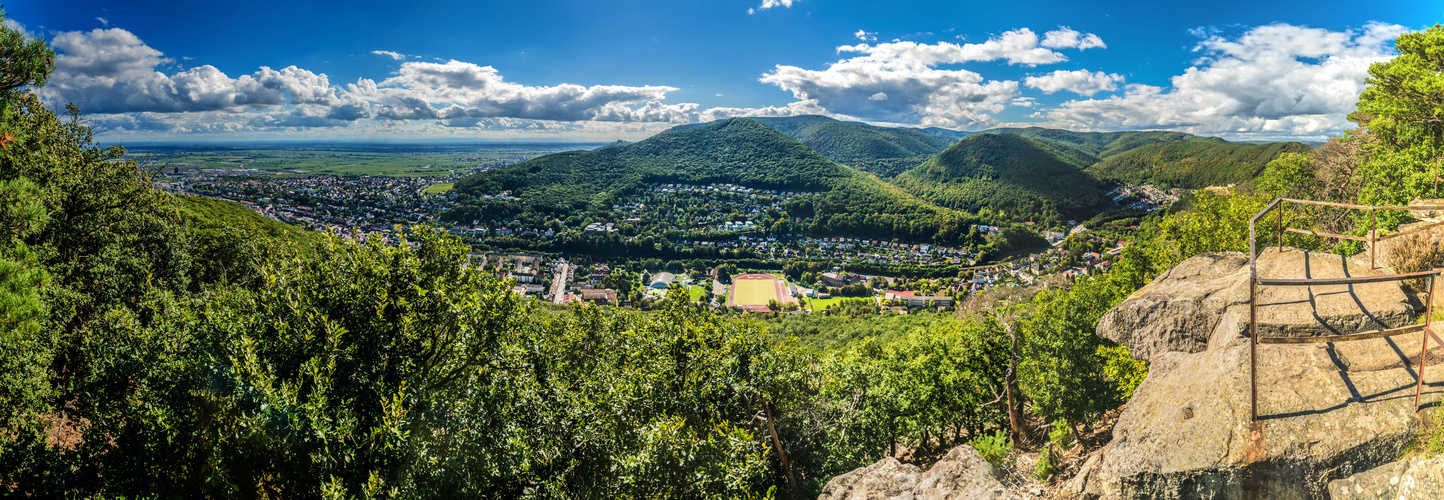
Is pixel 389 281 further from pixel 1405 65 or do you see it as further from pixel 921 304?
pixel 921 304

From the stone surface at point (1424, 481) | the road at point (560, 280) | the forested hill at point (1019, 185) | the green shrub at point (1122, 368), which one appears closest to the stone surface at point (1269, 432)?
the stone surface at point (1424, 481)

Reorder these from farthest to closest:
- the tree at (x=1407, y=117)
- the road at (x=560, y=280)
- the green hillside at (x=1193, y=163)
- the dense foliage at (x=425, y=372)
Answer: the green hillside at (x=1193, y=163), the road at (x=560, y=280), the tree at (x=1407, y=117), the dense foliage at (x=425, y=372)

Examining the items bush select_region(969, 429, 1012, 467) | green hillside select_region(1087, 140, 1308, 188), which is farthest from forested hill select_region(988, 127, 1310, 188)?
bush select_region(969, 429, 1012, 467)

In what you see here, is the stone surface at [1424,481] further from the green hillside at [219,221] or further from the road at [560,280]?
the road at [560,280]

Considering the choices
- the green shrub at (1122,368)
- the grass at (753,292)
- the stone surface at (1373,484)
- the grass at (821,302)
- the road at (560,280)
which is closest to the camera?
the stone surface at (1373,484)

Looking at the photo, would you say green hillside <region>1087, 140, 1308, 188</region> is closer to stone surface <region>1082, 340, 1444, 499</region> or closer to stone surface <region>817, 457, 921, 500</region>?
stone surface <region>1082, 340, 1444, 499</region>

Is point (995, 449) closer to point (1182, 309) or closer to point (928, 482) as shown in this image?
point (928, 482)

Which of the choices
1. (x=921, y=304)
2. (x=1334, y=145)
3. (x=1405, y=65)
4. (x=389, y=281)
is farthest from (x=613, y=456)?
(x=921, y=304)
